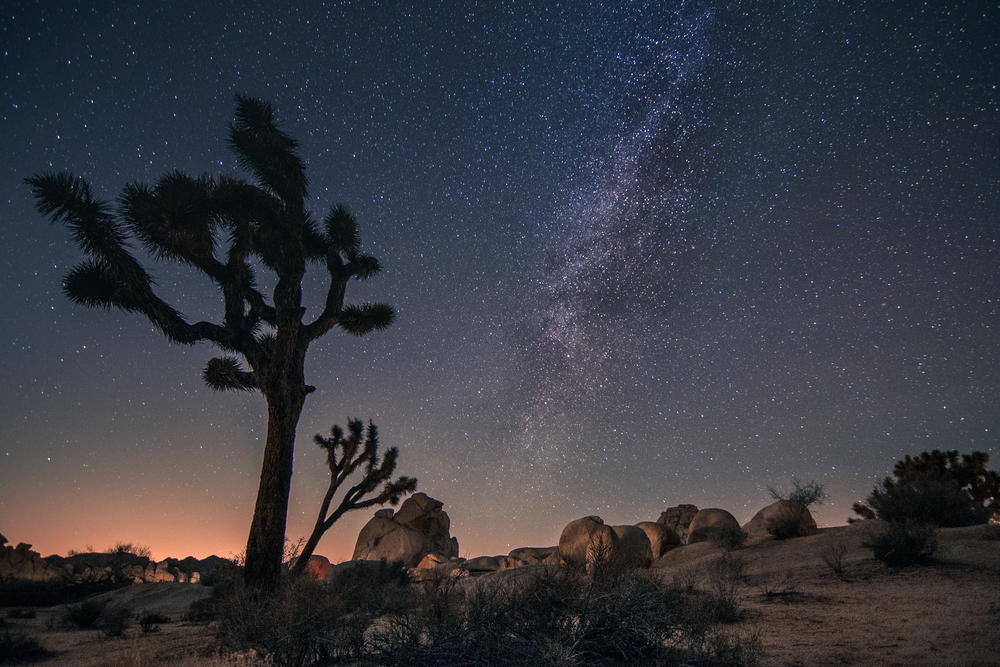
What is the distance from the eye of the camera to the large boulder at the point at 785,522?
15.0 m

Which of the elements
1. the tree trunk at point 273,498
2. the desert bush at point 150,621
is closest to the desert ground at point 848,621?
the desert bush at point 150,621

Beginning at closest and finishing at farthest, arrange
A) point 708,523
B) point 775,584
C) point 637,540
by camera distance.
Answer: point 775,584 < point 637,540 < point 708,523

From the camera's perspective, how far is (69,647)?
6.79 meters

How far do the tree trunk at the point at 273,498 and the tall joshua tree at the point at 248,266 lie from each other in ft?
0.06

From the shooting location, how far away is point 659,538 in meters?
18.2

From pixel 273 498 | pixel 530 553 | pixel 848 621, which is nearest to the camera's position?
pixel 848 621

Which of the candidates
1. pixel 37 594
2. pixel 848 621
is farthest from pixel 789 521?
pixel 37 594

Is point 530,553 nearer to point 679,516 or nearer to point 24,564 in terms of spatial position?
point 679,516

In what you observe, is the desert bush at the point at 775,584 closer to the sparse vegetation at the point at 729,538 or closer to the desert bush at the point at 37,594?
the sparse vegetation at the point at 729,538

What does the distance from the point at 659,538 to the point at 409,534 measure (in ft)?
44.6

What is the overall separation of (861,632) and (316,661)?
582cm

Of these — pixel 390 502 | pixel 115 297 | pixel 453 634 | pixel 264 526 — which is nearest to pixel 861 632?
pixel 453 634

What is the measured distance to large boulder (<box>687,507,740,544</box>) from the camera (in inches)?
688

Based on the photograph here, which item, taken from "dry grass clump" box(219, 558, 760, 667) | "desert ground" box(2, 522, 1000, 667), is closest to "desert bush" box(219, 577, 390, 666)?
"dry grass clump" box(219, 558, 760, 667)
